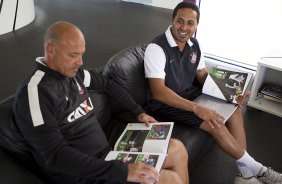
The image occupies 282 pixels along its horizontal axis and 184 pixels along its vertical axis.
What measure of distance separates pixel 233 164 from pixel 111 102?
1.03m

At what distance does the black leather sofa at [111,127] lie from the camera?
52.4 inches

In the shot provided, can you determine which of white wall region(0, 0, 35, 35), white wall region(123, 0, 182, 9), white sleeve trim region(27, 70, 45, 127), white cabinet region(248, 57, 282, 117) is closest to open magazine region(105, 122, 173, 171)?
white sleeve trim region(27, 70, 45, 127)

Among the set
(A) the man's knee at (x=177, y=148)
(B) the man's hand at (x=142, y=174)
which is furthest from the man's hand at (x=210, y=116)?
(B) the man's hand at (x=142, y=174)

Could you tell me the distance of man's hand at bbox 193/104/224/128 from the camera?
1.81 metres

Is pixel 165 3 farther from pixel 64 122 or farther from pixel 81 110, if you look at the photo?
pixel 64 122

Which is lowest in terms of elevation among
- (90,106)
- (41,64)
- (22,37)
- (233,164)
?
(233,164)

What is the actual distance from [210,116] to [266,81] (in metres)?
1.42

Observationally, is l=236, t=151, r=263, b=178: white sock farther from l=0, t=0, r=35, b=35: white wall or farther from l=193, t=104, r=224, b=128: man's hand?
l=0, t=0, r=35, b=35: white wall

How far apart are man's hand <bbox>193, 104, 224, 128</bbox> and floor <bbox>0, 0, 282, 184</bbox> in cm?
47

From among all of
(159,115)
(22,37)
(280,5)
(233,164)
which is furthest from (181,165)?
(22,37)

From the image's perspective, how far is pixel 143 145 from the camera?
1.63m

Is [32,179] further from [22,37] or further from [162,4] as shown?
[162,4]

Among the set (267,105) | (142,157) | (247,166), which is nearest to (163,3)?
(267,105)

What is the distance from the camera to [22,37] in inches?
173
